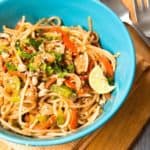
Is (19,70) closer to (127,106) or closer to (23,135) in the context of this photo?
(23,135)

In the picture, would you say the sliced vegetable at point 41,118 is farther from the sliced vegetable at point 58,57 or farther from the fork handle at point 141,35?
the fork handle at point 141,35

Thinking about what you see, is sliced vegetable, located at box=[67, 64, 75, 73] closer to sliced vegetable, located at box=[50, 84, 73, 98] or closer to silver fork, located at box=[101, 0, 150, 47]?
sliced vegetable, located at box=[50, 84, 73, 98]

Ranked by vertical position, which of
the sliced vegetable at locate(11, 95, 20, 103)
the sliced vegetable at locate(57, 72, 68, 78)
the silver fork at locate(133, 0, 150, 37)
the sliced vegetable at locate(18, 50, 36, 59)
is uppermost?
the silver fork at locate(133, 0, 150, 37)

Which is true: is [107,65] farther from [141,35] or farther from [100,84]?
[141,35]

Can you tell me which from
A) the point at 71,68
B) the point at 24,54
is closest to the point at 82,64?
the point at 71,68

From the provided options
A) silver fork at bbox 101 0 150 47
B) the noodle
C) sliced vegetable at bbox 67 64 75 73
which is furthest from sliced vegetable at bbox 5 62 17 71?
silver fork at bbox 101 0 150 47

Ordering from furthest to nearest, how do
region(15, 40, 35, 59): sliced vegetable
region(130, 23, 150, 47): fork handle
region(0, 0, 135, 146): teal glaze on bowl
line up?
region(130, 23, 150, 47): fork handle
region(15, 40, 35, 59): sliced vegetable
region(0, 0, 135, 146): teal glaze on bowl

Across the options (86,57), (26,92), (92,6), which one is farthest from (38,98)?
(92,6)
